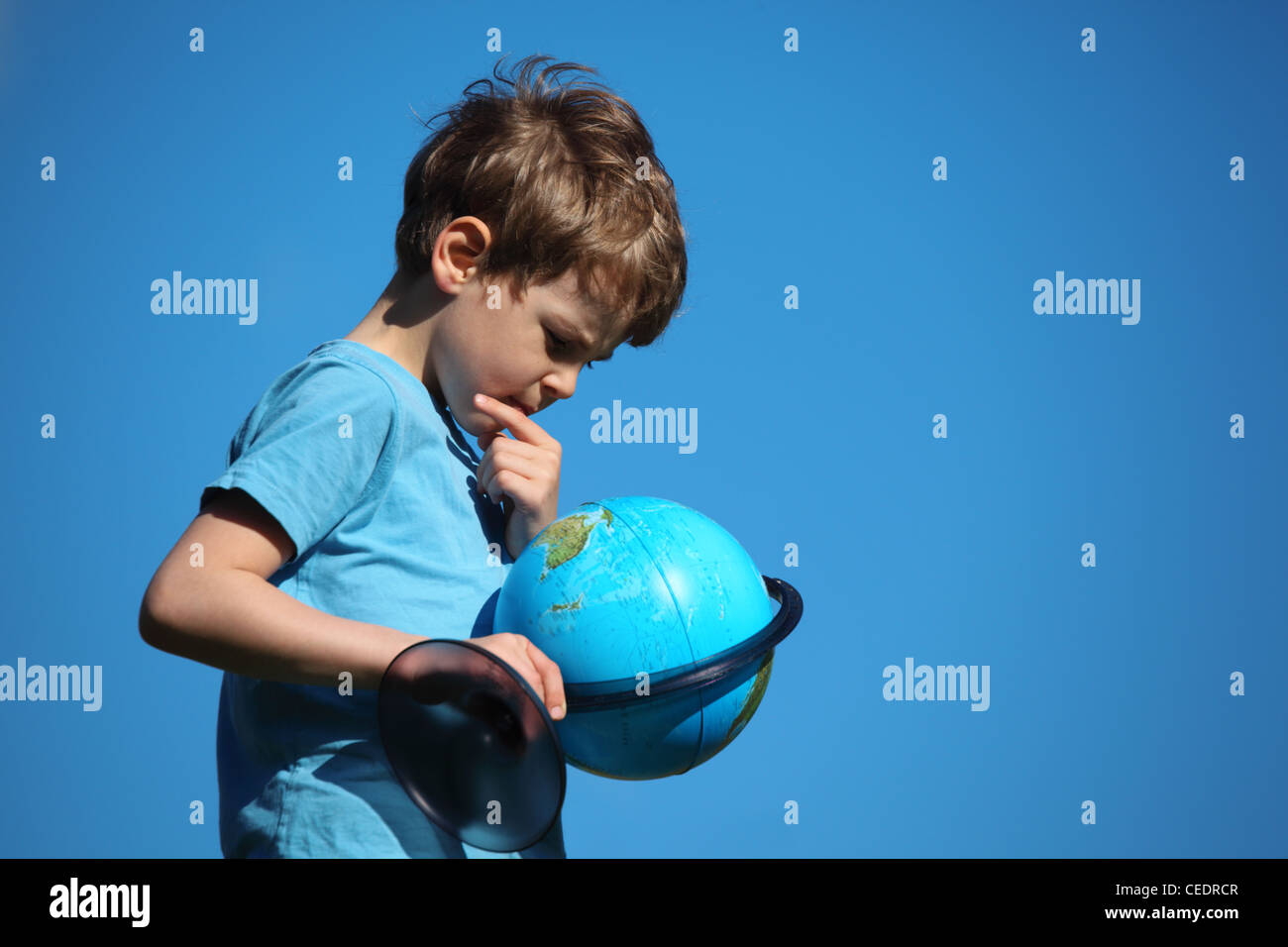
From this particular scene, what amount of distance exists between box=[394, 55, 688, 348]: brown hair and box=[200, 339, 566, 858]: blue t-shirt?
21.7 inches

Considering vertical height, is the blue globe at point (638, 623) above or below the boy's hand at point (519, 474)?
below

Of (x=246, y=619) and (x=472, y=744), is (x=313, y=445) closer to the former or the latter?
(x=246, y=619)

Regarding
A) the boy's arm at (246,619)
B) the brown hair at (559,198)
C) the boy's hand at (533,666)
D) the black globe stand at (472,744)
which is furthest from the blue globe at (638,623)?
the brown hair at (559,198)

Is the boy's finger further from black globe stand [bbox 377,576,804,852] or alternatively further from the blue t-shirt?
the blue t-shirt

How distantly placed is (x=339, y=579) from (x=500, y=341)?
0.75m

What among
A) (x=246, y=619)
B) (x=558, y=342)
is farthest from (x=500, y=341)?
(x=246, y=619)

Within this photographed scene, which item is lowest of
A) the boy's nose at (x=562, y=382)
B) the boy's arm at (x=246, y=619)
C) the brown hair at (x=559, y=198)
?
the boy's arm at (x=246, y=619)

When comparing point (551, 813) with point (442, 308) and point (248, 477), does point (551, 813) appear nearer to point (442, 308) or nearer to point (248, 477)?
point (248, 477)

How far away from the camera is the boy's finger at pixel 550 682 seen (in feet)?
7.64

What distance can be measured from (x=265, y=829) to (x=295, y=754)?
6.6 inches

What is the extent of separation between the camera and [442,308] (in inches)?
113

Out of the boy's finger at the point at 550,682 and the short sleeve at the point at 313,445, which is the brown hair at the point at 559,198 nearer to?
the short sleeve at the point at 313,445

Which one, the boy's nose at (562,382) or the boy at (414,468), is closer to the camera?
the boy at (414,468)

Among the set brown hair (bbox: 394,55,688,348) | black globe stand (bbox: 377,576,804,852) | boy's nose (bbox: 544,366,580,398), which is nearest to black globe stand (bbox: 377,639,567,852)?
black globe stand (bbox: 377,576,804,852)
